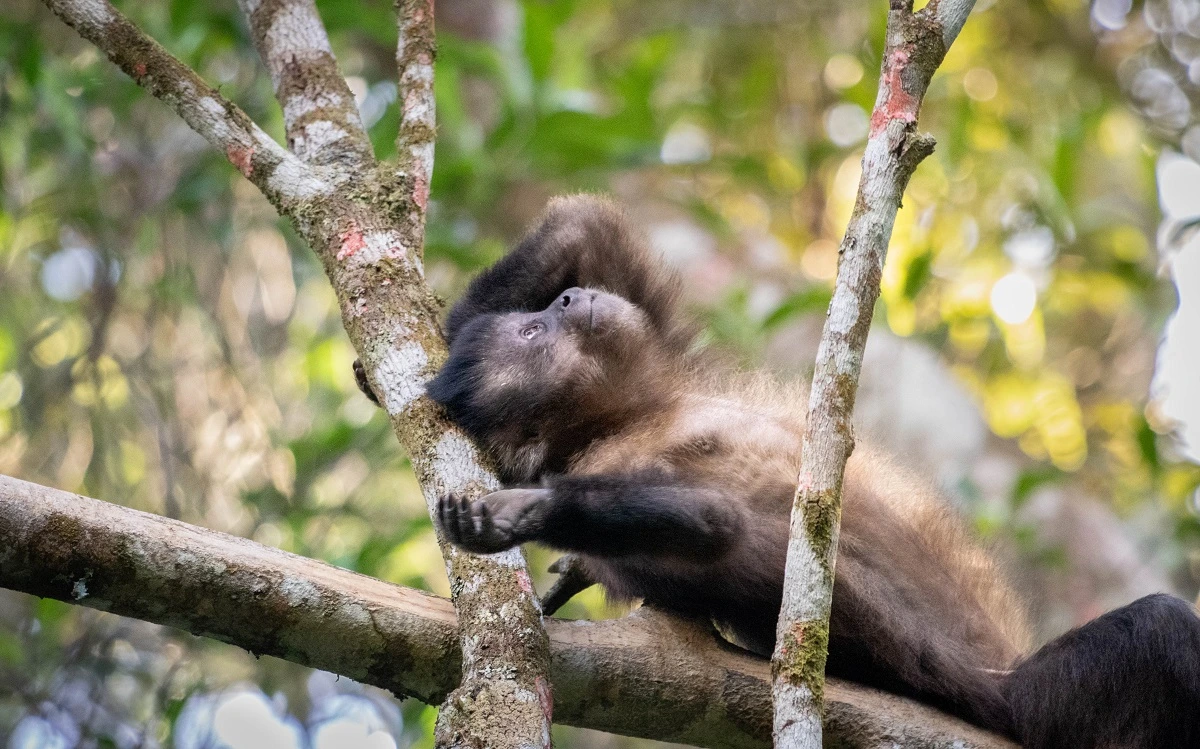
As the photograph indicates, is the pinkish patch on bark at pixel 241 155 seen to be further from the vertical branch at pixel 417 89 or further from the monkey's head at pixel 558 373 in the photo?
the monkey's head at pixel 558 373

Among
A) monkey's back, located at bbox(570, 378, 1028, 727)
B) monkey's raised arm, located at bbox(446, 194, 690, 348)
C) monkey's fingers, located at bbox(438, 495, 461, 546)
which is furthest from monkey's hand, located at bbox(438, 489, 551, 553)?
monkey's raised arm, located at bbox(446, 194, 690, 348)

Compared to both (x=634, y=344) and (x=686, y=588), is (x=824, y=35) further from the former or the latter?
Answer: (x=686, y=588)

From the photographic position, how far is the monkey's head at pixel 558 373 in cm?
367

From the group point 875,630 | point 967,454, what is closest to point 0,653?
point 875,630

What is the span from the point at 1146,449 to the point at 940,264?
3.21 m

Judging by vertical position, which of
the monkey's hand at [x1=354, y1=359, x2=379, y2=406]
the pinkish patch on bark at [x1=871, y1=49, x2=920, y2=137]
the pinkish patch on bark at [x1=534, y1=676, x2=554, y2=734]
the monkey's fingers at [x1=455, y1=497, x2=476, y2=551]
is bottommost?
the pinkish patch on bark at [x1=534, y1=676, x2=554, y2=734]

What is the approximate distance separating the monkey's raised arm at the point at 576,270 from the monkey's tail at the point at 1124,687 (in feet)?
5.76

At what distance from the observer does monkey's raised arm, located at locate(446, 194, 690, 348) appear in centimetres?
423

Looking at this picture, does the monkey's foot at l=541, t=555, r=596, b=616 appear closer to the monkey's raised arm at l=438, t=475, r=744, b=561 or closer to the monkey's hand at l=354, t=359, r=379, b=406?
the monkey's raised arm at l=438, t=475, r=744, b=561

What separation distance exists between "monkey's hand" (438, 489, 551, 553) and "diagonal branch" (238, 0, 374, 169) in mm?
1232

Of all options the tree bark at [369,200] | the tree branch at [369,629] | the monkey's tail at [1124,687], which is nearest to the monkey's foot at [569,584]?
the tree branch at [369,629]

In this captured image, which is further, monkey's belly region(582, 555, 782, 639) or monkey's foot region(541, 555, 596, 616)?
monkey's foot region(541, 555, 596, 616)

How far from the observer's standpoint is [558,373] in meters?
3.84

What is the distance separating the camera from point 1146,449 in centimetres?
544
